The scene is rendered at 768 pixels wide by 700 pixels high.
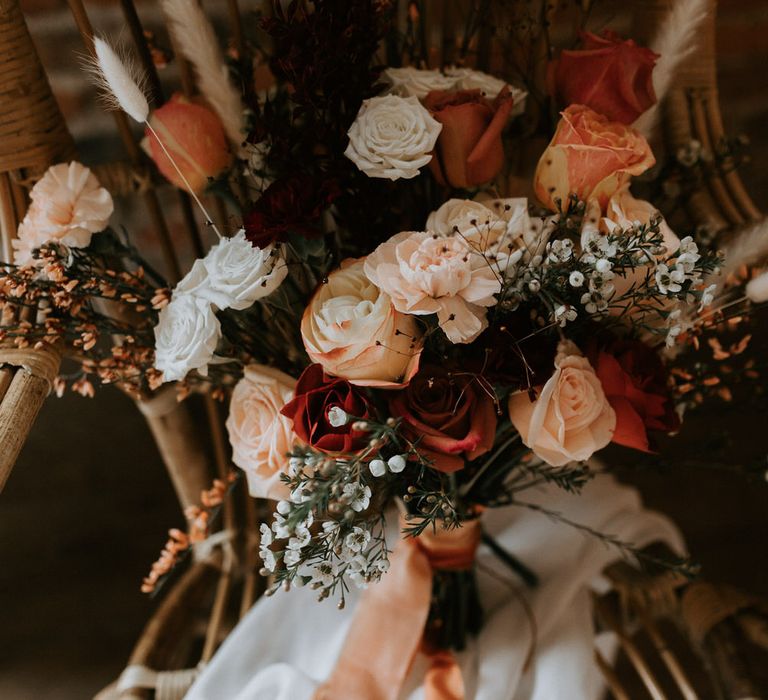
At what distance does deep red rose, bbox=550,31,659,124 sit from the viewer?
0.67m

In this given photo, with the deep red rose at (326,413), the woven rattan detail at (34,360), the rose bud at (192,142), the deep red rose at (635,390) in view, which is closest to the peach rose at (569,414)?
the deep red rose at (635,390)

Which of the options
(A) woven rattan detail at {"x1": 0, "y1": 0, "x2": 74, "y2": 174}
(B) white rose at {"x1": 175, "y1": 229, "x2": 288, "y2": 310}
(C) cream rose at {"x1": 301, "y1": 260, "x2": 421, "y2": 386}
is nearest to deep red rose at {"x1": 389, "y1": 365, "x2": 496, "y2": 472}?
(C) cream rose at {"x1": 301, "y1": 260, "x2": 421, "y2": 386}

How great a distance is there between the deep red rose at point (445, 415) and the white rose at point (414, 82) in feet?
0.90

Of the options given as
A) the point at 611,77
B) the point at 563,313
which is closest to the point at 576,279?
the point at 563,313

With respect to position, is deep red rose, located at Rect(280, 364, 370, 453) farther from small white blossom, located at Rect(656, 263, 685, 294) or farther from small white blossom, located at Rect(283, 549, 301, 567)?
small white blossom, located at Rect(656, 263, 685, 294)

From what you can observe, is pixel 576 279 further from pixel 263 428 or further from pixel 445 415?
pixel 263 428

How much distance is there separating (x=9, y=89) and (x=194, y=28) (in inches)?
9.9

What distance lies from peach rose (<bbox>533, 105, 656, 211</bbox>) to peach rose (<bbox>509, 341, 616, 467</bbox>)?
0.15 m

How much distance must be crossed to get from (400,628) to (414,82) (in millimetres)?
581

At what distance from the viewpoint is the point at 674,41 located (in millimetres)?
695

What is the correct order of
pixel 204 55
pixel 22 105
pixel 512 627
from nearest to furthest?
pixel 204 55
pixel 22 105
pixel 512 627

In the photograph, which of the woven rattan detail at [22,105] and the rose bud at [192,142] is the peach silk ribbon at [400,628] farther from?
the woven rattan detail at [22,105]

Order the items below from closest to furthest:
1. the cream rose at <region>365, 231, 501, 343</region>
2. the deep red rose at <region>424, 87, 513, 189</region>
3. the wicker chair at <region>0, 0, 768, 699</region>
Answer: the cream rose at <region>365, 231, 501, 343</region> < the deep red rose at <region>424, 87, 513, 189</region> < the wicker chair at <region>0, 0, 768, 699</region>

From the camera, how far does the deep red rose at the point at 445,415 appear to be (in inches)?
23.0
